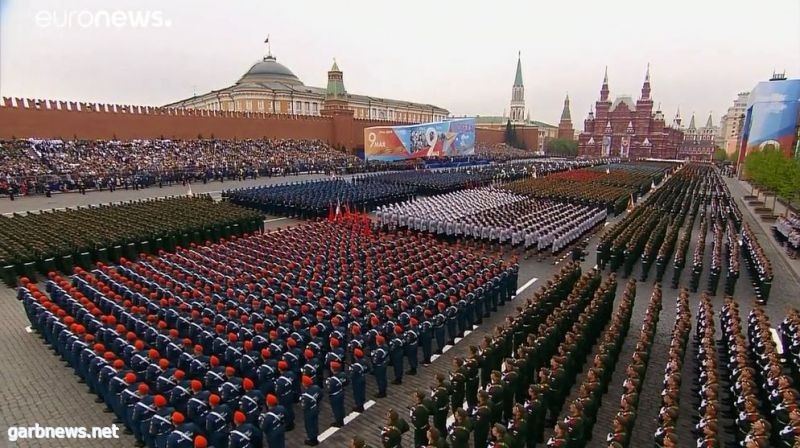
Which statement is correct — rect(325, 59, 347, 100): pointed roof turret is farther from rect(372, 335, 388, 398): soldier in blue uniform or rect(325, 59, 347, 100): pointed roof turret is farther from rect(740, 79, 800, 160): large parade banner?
rect(372, 335, 388, 398): soldier in blue uniform

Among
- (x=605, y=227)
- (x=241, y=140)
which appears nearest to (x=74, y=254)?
(x=605, y=227)

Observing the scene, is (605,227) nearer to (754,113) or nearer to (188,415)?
(188,415)

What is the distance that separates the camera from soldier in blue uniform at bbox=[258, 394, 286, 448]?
18.2 feet

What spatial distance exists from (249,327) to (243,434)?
10.2ft

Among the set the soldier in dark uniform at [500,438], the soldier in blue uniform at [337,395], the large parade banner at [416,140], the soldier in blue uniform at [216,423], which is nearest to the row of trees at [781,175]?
the soldier in dark uniform at [500,438]

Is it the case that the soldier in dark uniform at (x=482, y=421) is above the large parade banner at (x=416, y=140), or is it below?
below

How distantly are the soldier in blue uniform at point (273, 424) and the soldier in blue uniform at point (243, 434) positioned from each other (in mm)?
104

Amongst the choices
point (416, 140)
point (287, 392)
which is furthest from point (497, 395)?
point (416, 140)

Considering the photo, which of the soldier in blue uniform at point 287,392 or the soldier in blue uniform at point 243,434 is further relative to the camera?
the soldier in blue uniform at point 287,392

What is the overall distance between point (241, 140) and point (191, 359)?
41478 mm

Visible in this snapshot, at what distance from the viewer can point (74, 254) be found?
42.5ft

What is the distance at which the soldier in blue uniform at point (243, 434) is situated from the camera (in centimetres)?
523

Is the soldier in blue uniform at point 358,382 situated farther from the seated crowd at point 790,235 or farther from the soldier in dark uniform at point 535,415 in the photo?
the seated crowd at point 790,235

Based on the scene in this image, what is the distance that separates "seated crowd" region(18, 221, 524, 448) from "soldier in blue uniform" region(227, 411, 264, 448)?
0.05 ft
